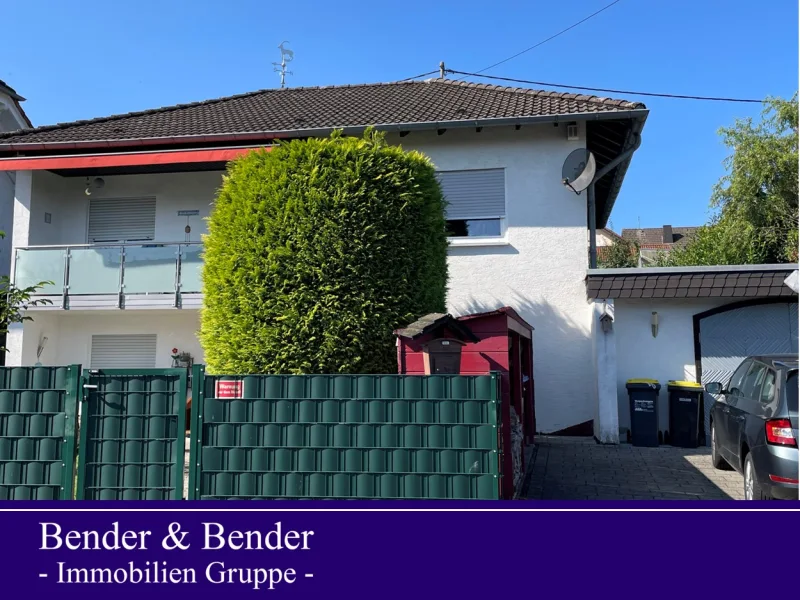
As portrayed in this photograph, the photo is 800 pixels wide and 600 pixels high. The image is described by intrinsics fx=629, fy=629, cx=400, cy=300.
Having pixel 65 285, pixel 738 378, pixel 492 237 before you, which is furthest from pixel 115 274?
pixel 738 378

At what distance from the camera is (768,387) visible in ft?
20.7

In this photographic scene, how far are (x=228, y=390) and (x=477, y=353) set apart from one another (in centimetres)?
284

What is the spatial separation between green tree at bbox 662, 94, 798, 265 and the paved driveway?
1738cm

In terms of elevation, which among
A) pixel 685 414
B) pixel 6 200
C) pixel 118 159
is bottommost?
pixel 685 414

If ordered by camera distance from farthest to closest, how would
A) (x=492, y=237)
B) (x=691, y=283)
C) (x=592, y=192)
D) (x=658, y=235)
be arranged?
(x=658, y=235) → (x=492, y=237) → (x=592, y=192) → (x=691, y=283)

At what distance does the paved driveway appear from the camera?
23.0ft

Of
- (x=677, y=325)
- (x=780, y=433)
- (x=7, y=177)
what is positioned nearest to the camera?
(x=780, y=433)

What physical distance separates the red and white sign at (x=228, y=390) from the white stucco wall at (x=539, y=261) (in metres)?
6.99

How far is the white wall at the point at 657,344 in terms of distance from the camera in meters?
10.6

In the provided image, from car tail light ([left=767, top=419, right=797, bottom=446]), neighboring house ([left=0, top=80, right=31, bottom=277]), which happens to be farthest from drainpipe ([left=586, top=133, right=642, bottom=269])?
neighboring house ([left=0, top=80, right=31, bottom=277])

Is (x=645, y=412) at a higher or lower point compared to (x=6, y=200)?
lower

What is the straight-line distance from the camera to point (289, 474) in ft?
16.9

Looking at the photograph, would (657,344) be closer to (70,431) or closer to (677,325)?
(677,325)

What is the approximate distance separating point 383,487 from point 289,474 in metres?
0.78
